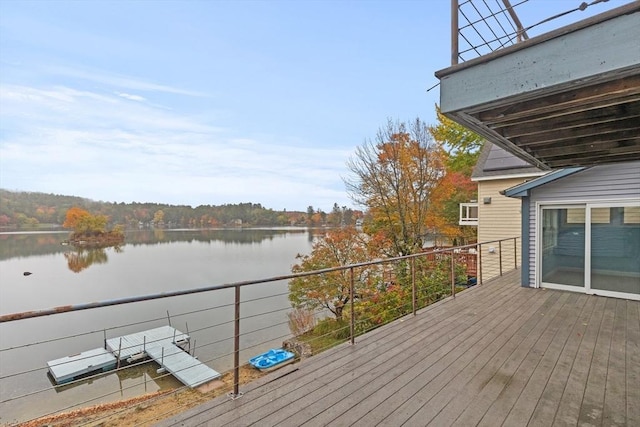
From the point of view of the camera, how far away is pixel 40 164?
27078mm

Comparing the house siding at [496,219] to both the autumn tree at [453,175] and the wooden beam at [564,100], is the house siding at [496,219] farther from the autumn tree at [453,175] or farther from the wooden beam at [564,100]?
the wooden beam at [564,100]

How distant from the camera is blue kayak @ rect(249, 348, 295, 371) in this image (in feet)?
29.5

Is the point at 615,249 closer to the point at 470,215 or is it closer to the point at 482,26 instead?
the point at 482,26

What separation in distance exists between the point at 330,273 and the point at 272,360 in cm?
350

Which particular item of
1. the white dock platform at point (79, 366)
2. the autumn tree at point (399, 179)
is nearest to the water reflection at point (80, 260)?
the white dock platform at point (79, 366)

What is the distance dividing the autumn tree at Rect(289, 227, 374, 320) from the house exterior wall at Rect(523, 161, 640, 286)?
216 inches

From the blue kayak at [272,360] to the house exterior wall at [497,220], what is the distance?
22.3 ft

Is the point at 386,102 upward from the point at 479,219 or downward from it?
upward

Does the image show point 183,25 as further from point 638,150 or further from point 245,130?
A: point 245,130

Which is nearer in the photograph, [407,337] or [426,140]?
[407,337]

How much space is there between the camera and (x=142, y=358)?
11.6 metres

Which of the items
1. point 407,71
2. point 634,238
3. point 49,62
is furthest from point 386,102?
point 49,62

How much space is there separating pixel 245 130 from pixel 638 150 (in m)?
23.9

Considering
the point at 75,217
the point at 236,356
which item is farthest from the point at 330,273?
the point at 75,217
